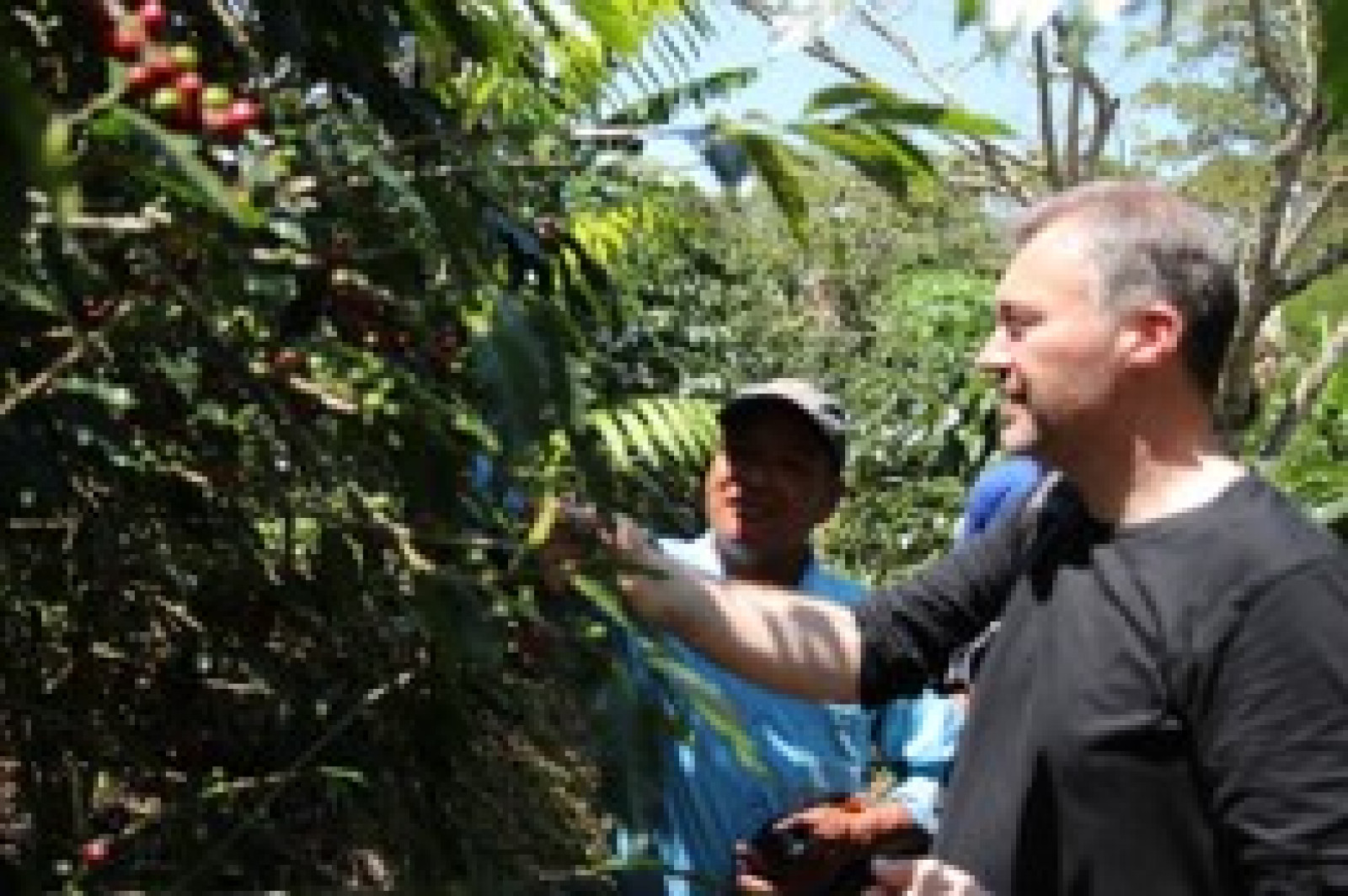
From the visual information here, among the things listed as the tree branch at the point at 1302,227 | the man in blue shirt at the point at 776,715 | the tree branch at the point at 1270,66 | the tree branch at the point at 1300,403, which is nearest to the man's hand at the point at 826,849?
the man in blue shirt at the point at 776,715

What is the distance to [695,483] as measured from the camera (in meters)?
3.78

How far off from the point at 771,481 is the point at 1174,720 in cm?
95

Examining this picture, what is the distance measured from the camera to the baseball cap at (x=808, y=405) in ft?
7.17

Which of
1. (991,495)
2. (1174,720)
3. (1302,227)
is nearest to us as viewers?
(1174,720)

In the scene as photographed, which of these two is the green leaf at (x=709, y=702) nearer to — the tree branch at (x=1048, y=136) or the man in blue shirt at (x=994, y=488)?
the man in blue shirt at (x=994, y=488)

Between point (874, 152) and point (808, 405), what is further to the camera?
point (808, 405)

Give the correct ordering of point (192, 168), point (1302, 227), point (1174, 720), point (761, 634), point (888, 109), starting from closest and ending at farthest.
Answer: point (192, 168) → point (888, 109) → point (1174, 720) → point (761, 634) → point (1302, 227)

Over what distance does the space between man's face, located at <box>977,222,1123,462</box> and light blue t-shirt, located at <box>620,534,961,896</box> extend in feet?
1.76

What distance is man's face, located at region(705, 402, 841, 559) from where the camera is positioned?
2188mm

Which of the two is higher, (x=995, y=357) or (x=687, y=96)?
(x=687, y=96)

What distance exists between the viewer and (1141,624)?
133cm

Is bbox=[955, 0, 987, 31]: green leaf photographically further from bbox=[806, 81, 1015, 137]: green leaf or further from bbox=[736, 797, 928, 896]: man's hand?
bbox=[736, 797, 928, 896]: man's hand

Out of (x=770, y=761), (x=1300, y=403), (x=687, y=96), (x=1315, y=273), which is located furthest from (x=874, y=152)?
(x=1315, y=273)

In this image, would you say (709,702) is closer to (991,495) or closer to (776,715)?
(776,715)
